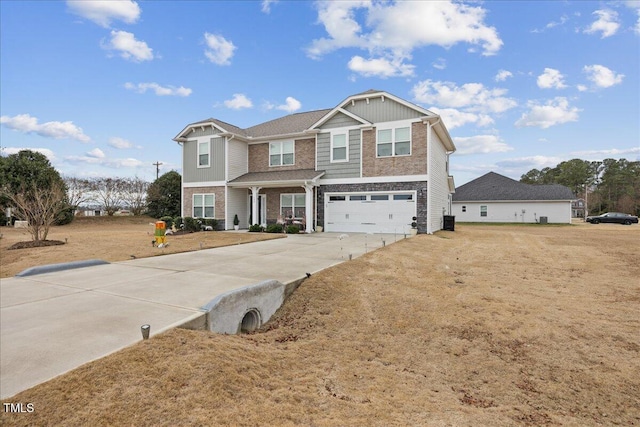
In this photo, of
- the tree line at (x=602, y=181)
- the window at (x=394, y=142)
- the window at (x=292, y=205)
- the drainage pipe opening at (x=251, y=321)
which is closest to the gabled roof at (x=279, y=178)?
the window at (x=292, y=205)

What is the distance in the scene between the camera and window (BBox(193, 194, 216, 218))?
2009cm

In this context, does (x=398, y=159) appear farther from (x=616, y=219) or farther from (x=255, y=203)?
(x=616, y=219)

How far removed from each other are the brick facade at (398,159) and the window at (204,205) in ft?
32.6

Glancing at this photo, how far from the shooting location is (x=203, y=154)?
20.4 m

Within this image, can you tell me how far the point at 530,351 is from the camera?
4.39m

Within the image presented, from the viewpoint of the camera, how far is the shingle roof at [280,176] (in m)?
17.7

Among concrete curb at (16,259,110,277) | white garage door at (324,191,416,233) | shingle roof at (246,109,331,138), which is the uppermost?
shingle roof at (246,109,331,138)

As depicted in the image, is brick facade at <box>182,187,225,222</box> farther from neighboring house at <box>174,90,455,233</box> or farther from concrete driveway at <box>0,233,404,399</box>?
concrete driveway at <box>0,233,404,399</box>

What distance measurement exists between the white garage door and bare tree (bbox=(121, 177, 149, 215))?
20.6 metres

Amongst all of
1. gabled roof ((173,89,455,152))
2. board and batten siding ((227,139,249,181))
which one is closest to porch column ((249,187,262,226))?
board and batten siding ((227,139,249,181))

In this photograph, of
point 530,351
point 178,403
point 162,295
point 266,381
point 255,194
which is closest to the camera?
point 178,403

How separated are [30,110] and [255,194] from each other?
11.1 m

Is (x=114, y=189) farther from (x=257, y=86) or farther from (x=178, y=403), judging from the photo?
(x=178, y=403)

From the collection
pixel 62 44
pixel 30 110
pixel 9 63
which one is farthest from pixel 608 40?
pixel 30 110
